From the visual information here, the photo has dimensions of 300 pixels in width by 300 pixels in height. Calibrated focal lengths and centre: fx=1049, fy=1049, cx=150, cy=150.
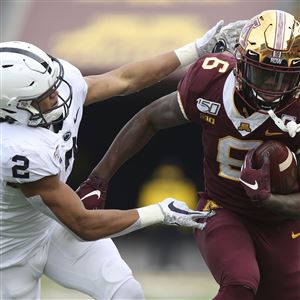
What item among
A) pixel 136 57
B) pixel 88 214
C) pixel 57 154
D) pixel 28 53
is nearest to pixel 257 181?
pixel 88 214

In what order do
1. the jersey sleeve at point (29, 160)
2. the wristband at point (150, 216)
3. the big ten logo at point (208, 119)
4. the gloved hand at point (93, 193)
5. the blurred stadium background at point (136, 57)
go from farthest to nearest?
the blurred stadium background at point (136, 57) < the gloved hand at point (93, 193) < the big ten logo at point (208, 119) < the wristband at point (150, 216) < the jersey sleeve at point (29, 160)

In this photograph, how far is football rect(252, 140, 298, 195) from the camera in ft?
13.4

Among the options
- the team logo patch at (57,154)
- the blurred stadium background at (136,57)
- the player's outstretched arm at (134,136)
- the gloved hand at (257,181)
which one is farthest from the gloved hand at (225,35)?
the blurred stadium background at (136,57)

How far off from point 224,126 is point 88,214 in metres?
0.66

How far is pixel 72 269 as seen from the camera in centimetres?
431

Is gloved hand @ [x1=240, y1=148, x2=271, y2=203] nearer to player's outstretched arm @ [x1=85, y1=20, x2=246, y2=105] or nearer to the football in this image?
the football

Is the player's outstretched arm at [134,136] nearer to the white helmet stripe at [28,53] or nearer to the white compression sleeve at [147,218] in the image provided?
the white compression sleeve at [147,218]

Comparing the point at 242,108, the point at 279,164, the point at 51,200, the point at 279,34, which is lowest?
the point at 51,200

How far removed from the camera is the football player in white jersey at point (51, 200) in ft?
13.0

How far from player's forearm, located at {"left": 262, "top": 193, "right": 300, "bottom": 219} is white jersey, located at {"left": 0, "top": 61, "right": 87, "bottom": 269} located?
828 millimetres

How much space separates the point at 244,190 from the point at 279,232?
9.6 inches

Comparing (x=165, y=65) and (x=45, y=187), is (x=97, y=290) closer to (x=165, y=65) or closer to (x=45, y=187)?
(x=45, y=187)

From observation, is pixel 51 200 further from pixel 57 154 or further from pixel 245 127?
pixel 245 127

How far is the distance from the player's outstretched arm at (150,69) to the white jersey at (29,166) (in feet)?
0.44
